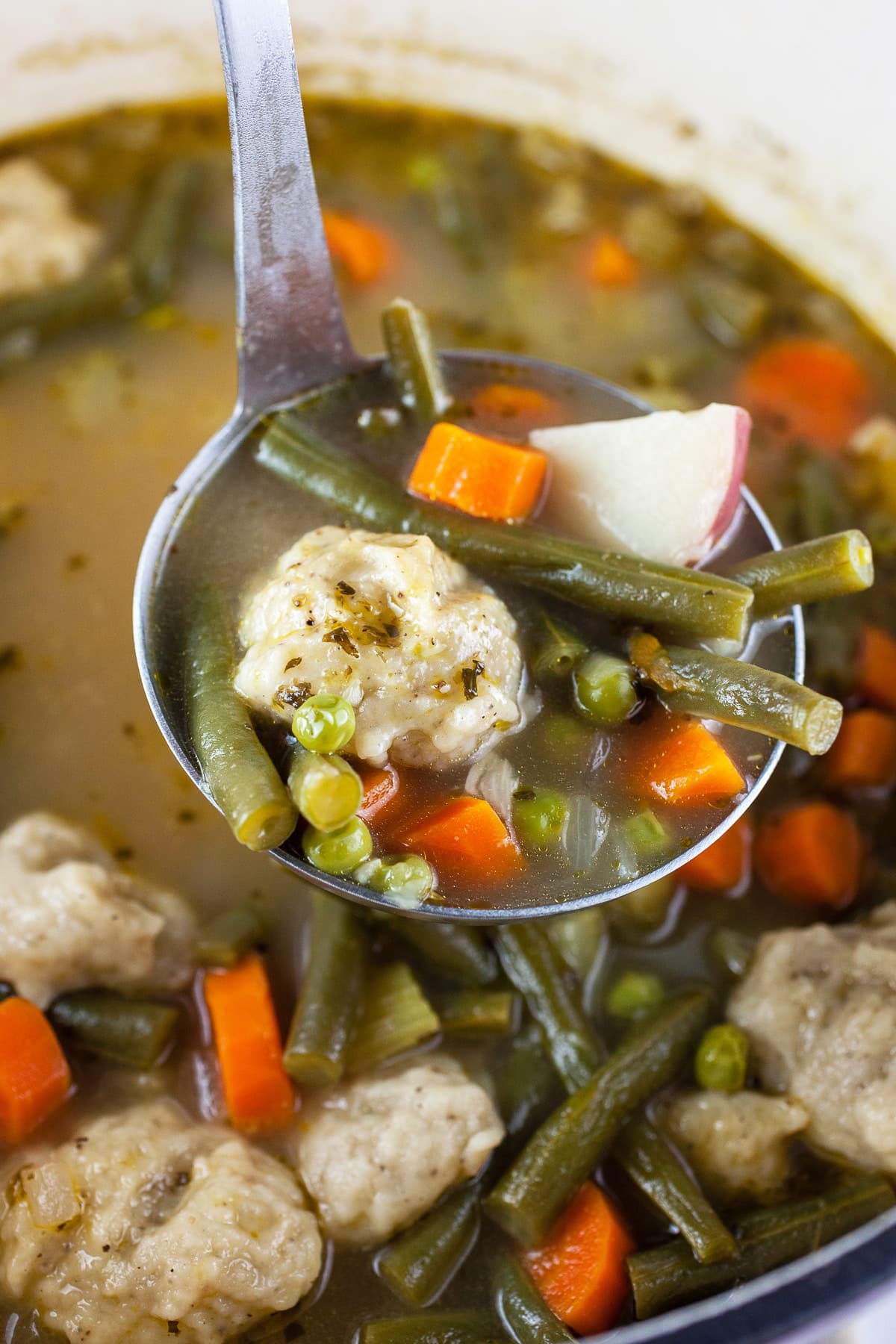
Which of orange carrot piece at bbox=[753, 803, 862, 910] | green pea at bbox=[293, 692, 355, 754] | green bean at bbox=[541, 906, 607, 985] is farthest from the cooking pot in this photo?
green pea at bbox=[293, 692, 355, 754]

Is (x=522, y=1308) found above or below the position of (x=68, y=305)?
below

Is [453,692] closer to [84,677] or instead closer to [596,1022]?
[596,1022]

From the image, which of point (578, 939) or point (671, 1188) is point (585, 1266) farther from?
point (578, 939)

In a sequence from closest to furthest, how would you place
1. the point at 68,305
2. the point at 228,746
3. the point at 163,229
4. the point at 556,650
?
the point at 228,746, the point at 556,650, the point at 68,305, the point at 163,229

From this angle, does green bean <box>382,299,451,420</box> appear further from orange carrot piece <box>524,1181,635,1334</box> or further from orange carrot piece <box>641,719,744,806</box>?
orange carrot piece <box>524,1181,635,1334</box>

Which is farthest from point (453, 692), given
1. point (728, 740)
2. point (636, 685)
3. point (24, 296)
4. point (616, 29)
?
point (616, 29)

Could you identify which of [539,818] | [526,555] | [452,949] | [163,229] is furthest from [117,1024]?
[163,229]
